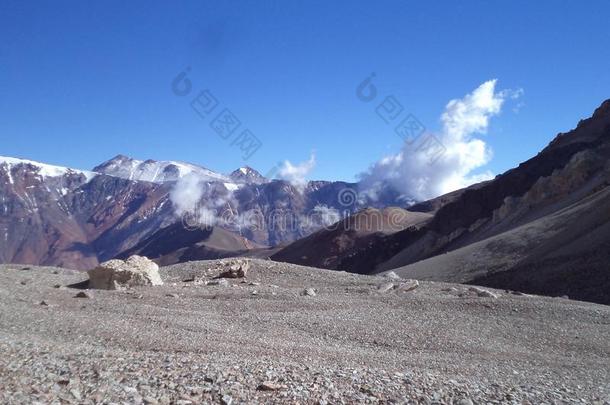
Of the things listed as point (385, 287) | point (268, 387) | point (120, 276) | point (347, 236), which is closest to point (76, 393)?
point (268, 387)

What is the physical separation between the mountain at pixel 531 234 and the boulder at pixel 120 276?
20.8 metres

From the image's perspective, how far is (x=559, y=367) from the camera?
431 inches

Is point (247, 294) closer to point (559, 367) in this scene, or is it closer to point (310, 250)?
point (559, 367)

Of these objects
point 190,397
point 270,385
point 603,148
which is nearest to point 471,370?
point 270,385

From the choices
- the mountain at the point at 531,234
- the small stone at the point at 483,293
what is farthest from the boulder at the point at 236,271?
the mountain at the point at 531,234

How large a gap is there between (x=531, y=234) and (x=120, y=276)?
101ft

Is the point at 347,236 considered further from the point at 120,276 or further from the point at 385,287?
the point at 120,276

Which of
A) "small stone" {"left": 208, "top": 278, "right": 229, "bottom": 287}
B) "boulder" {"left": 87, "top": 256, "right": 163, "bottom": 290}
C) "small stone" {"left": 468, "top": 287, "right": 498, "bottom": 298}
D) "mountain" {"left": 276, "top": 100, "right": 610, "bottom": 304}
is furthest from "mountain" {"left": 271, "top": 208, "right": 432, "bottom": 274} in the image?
"boulder" {"left": 87, "top": 256, "right": 163, "bottom": 290}

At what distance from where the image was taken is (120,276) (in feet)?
62.3

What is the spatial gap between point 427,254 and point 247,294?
182 ft

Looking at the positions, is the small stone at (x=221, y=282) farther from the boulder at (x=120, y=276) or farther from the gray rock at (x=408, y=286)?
the gray rock at (x=408, y=286)

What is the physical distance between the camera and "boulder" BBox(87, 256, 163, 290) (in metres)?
18.9

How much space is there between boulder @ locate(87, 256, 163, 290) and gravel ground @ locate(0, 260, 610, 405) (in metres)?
0.97

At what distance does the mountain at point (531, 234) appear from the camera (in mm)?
29906
